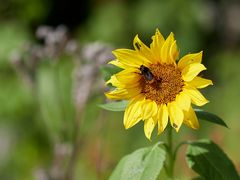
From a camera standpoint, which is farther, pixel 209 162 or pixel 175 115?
pixel 209 162

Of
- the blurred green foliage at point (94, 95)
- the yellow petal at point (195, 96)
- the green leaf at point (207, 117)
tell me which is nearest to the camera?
the yellow petal at point (195, 96)

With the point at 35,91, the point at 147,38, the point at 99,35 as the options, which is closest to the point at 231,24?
the point at 147,38

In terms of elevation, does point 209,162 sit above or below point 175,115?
below

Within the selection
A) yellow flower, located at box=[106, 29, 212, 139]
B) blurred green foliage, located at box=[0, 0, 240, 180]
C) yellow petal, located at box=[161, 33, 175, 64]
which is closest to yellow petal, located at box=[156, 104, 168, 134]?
yellow flower, located at box=[106, 29, 212, 139]

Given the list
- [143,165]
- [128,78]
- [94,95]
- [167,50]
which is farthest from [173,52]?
[94,95]

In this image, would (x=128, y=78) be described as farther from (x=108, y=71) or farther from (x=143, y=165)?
(x=143, y=165)

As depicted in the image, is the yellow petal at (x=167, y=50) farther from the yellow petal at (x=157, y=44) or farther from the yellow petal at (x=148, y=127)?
the yellow petal at (x=148, y=127)

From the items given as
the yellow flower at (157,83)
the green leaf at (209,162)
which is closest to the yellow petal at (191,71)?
the yellow flower at (157,83)
